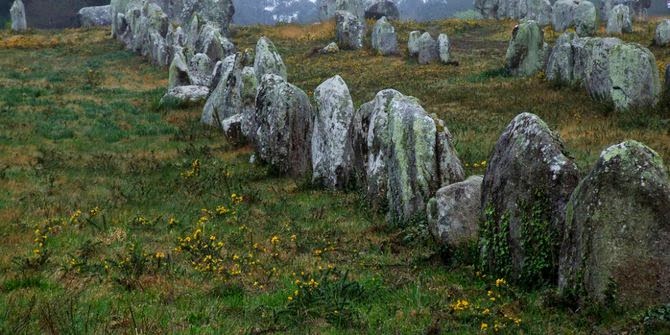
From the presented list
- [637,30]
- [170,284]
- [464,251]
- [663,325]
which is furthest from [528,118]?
[637,30]

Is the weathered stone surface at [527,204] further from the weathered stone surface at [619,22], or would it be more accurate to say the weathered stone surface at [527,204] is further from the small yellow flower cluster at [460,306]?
the weathered stone surface at [619,22]

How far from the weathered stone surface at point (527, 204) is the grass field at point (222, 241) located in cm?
41

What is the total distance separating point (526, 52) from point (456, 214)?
26535mm

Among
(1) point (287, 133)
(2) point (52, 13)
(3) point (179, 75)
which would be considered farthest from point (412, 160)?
(2) point (52, 13)

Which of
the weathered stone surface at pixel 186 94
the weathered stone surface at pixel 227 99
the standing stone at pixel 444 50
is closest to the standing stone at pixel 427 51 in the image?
the standing stone at pixel 444 50

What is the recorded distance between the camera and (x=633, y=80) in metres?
23.3

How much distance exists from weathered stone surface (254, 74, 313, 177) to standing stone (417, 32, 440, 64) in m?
25.9

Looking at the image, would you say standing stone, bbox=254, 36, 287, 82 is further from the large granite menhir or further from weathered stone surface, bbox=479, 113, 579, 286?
the large granite menhir

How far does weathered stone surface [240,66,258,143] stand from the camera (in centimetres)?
2177

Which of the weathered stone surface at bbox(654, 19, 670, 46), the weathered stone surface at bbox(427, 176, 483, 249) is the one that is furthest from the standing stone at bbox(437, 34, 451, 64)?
the weathered stone surface at bbox(427, 176, 483, 249)

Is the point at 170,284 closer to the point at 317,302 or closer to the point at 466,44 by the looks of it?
the point at 317,302

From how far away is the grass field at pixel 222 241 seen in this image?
8328 mm

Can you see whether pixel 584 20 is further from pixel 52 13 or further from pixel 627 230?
pixel 52 13

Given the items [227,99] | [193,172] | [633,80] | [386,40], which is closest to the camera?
[193,172]
